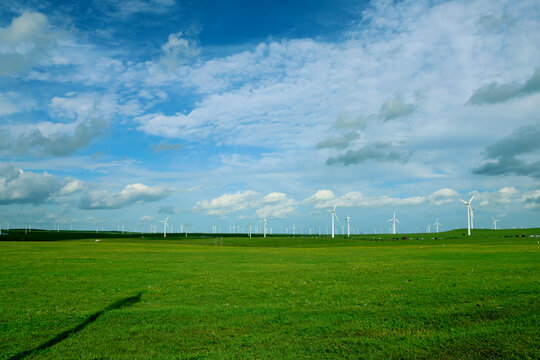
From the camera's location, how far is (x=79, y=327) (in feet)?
44.9

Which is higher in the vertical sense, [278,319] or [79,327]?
[278,319]

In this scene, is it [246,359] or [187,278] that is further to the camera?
[187,278]

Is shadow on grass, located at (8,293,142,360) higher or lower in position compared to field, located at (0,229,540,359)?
lower

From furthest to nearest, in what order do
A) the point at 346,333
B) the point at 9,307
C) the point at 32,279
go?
the point at 32,279, the point at 9,307, the point at 346,333

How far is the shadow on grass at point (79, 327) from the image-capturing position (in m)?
11.0

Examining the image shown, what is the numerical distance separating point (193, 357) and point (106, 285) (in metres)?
15.4

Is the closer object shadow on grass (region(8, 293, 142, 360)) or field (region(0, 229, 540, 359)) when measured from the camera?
field (region(0, 229, 540, 359))

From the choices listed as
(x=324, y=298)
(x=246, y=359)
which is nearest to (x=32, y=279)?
(x=324, y=298)

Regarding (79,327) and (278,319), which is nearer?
(79,327)

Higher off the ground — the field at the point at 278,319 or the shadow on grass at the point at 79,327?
the field at the point at 278,319

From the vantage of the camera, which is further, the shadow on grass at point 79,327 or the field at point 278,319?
the shadow on grass at point 79,327

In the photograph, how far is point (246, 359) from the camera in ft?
33.5

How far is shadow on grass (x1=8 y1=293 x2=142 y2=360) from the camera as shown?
434 inches

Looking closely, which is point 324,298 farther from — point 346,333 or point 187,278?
point 187,278
